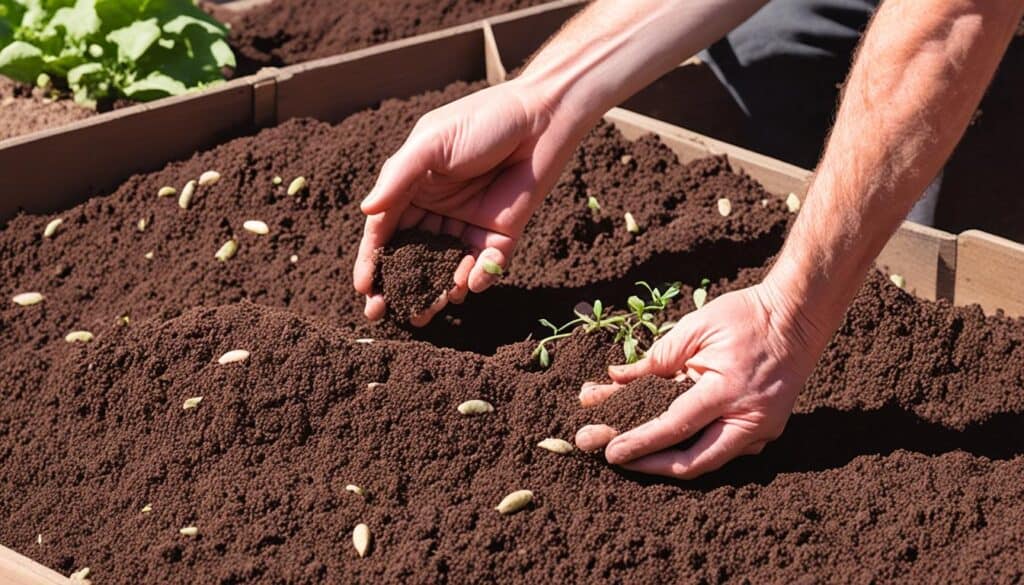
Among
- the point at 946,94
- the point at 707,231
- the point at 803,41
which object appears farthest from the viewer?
the point at 803,41

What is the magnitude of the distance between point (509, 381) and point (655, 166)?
3.57ft

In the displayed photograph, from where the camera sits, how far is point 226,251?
3.13 m

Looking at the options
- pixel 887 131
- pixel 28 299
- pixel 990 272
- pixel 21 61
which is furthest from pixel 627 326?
pixel 21 61

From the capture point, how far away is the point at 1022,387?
267 centimetres

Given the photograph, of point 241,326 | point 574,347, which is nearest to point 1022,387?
point 574,347

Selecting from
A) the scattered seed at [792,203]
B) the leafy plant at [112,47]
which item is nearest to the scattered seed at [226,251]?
the leafy plant at [112,47]

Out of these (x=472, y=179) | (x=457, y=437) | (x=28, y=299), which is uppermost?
(x=472, y=179)

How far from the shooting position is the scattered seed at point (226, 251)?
3.13 metres

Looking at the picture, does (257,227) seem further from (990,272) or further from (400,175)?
(990,272)

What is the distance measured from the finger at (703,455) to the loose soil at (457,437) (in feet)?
0.13

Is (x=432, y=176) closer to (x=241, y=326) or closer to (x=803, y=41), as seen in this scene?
(x=241, y=326)

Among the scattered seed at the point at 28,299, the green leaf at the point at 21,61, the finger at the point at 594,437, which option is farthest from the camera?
the green leaf at the point at 21,61

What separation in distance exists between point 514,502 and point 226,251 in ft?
4.02

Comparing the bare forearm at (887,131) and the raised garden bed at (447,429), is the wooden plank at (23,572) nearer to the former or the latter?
the raised garden bed at (447,429)
